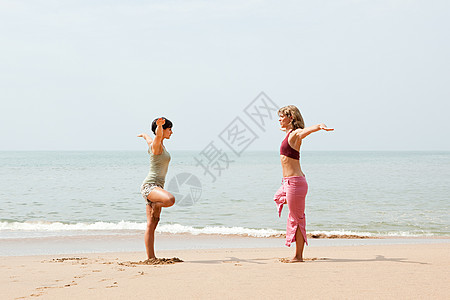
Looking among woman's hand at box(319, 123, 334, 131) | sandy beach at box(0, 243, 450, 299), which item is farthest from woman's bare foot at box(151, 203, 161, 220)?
woman's hand at box(319, 123, 334, 131)

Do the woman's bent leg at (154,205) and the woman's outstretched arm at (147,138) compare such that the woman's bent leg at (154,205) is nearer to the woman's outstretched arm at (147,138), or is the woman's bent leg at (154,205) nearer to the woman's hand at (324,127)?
the woman's outstretched arm at (147,138)

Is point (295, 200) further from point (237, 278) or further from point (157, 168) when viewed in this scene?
point (157, 168)

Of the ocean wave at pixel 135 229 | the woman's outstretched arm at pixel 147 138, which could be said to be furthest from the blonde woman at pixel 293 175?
the ocean wave at pixel 135 229

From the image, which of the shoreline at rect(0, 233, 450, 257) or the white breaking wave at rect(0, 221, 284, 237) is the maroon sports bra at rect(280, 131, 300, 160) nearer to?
the shoreline at rect(0, 233, 450, 257)

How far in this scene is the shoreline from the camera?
8469 mm

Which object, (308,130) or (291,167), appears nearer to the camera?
(308,130)

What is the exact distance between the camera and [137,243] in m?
9.39

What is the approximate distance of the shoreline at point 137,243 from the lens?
847 centimetres

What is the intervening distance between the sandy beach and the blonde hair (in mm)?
1799

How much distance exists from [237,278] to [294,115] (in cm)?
238

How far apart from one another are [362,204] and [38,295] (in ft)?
51.2

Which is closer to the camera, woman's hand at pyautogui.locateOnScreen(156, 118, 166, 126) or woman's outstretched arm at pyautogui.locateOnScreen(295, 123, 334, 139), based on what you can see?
woman's outstretched arm at pyautogui.locateOnScreen(295, 123, 334, 139)

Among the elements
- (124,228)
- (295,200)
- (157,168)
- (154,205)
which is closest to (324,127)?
(295,200)

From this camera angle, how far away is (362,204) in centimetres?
1822
